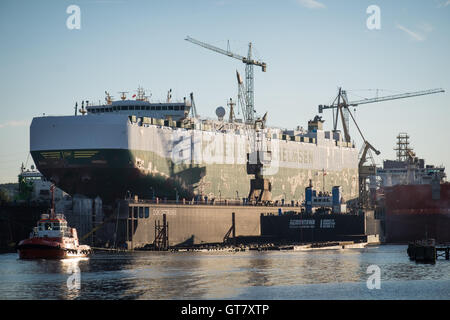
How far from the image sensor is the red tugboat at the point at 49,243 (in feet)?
312

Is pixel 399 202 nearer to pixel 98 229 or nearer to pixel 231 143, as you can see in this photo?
pixel 231 143

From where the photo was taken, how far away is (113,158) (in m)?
128

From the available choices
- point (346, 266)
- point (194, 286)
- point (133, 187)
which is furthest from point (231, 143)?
point (194, 286)

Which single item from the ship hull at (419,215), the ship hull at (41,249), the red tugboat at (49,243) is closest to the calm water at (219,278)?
the ship hull at (41,249)

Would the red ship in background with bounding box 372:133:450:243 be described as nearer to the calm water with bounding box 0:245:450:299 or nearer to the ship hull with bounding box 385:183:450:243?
the ship hull with bounding box 385:183:450:243

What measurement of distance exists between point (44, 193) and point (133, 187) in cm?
6212

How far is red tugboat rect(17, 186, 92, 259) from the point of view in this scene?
95125mm

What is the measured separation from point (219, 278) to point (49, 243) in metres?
28.0

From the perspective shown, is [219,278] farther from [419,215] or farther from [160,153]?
[419,215]

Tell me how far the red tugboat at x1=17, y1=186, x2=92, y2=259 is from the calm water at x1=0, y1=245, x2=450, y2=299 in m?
1.36

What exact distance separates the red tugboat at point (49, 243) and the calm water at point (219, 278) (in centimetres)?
136

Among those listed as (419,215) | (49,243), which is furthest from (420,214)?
(49,243)

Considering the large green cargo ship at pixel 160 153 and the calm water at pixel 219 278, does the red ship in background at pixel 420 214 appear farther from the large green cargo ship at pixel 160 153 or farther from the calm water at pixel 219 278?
the calm water at pixel 219 278

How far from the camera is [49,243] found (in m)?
95.2
